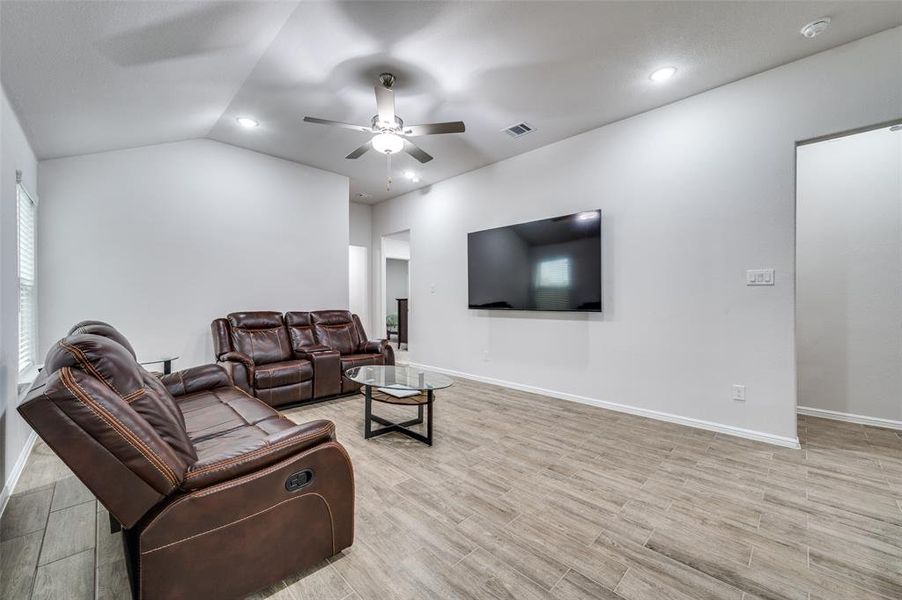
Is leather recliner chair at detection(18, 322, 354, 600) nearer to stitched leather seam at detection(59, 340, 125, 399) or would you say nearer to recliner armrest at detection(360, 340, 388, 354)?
stitched leather seam at detection(59, 340, 125, 399)

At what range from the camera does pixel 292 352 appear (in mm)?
4477

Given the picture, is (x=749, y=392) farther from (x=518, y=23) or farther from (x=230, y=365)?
(x=230, y=365)

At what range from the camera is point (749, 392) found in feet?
10.1

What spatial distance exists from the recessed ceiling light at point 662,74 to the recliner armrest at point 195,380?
14.4 ft

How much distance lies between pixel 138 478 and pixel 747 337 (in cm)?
403

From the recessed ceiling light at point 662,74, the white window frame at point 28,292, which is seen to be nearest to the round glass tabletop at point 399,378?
the white window frame at point 28,292

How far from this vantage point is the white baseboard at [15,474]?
208cm

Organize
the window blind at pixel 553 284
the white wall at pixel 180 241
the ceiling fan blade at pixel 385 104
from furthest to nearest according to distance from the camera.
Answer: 1. the window blind at pixel 553 284
2. the white wall at pixel 180 241
3. the ceiling fan blade at pixel 385 104

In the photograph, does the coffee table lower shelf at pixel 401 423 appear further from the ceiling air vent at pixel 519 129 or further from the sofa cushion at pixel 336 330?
the ceiling air vent at pixel 519 129

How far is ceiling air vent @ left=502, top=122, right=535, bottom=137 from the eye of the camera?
12.8 ft

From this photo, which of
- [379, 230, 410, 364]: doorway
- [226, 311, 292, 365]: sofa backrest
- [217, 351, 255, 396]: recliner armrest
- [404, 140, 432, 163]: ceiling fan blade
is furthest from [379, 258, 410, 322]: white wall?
[404, 140, 432, 163]: ceiling fan blade

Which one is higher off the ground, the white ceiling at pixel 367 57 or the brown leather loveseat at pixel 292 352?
the white ceiling at pixel 367 57

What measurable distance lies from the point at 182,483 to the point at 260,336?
3.34 meters

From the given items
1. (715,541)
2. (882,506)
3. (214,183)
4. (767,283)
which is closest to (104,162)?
(214,183)
